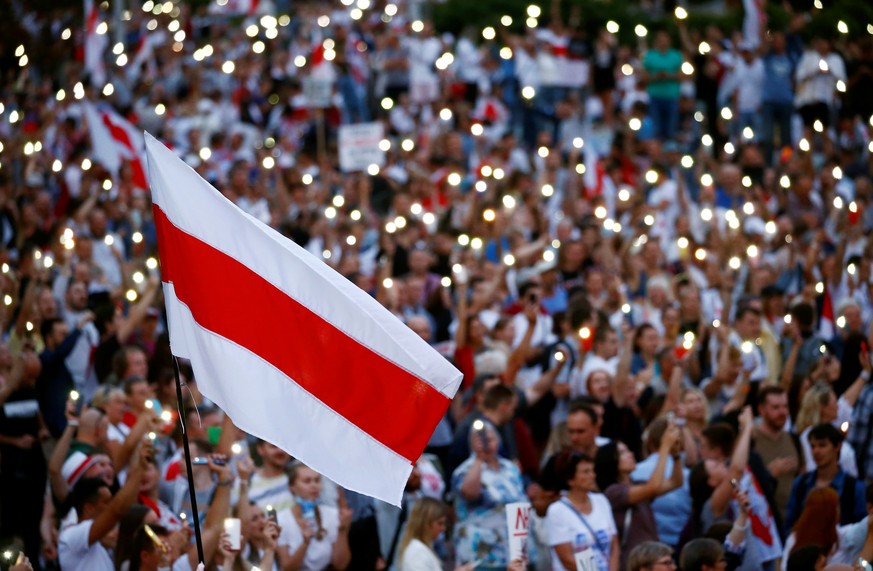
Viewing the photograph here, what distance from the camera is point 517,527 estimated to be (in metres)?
7.35

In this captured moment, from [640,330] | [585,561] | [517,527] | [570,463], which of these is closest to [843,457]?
[570,463]

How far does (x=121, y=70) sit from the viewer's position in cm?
2233

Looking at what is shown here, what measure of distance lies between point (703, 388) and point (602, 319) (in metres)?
0.92

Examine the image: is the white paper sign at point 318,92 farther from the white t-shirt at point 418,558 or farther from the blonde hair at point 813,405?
the white t-shirt at point 418,558

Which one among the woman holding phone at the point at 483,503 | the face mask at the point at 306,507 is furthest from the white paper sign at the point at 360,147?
the face mask at the point at 306,507

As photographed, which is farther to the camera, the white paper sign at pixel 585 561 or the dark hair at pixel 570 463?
the dark hair at pixel 570 463

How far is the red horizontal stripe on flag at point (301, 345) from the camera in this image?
6.24 metres

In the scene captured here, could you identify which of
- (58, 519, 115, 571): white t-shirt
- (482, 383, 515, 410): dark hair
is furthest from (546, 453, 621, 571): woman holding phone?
(58, 519, 115, 571): white t-shirt

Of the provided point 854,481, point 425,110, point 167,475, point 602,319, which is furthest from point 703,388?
point 425,110

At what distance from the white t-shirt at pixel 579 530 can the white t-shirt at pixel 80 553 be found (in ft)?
7.93

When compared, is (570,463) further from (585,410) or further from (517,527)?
(517,527)

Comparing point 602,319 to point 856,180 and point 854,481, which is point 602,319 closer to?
point 854,481

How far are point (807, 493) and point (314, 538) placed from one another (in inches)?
117

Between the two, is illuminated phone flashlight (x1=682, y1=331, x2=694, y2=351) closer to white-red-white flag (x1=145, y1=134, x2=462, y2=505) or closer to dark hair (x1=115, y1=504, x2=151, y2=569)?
dark hair (x1=115, y1=504, x2=151, y2=569)
